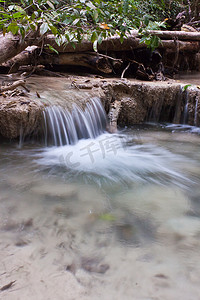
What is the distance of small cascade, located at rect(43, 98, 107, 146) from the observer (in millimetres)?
4148

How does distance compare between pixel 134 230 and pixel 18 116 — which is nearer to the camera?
pixel 134 230

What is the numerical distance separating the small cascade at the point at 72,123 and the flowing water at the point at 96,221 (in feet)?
0.07

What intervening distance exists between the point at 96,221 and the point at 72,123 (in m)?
2.63

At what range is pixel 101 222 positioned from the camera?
2.07m

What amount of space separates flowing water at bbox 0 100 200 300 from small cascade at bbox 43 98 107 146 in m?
0.02

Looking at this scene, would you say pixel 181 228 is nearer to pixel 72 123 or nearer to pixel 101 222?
pixel 101 222

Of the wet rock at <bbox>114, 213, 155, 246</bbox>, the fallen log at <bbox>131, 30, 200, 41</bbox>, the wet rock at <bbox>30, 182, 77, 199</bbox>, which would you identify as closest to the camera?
the wet rock at <bbox>114, 213, 155, 246</bbox>

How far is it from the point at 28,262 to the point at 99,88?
4.33 m

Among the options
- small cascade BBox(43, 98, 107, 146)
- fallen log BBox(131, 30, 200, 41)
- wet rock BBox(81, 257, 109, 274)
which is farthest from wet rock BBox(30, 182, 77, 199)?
fallen log BBox(131, 30, 200, 41)

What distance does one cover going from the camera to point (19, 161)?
342 cm

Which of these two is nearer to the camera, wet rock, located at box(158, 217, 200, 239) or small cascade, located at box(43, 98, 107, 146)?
wet rock, located at box(158, 217, 200, 239)

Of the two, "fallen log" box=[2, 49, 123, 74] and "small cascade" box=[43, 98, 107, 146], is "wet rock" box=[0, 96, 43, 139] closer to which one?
"small cascade" box=[43, 98, 107, 146]

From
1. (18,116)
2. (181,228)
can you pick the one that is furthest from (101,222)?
(18,116)

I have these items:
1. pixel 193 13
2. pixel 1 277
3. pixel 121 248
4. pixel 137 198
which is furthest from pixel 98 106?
pixel 193 13
